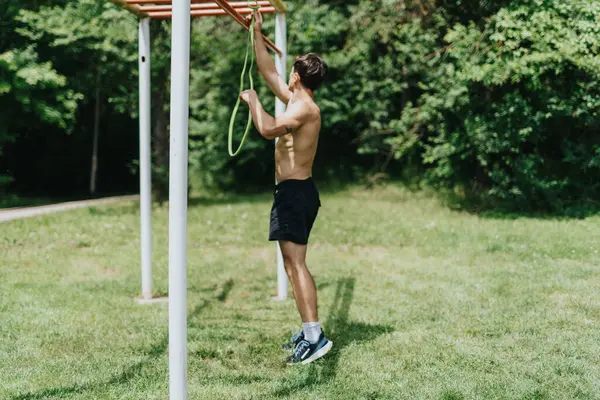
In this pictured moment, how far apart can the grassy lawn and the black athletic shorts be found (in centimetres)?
85

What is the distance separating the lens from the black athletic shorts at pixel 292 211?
4117 mm

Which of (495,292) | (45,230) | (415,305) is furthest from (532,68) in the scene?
(45,230)

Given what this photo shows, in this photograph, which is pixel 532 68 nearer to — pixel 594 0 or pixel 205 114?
pixel 594 0

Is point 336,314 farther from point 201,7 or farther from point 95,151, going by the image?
point 95,151

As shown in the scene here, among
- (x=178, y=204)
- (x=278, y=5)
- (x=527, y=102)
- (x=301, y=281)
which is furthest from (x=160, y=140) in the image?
(x=178, y=204)

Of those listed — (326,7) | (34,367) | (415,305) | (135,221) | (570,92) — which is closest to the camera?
(34,367)

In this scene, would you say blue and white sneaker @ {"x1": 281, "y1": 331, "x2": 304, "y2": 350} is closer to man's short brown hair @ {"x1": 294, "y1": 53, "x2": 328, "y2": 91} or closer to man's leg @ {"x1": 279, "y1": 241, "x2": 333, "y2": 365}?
man's leg @ {"x1": 279, "y1": 241, "x2": 333, "y2": 365}

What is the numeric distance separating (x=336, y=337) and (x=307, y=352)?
0.67 metres

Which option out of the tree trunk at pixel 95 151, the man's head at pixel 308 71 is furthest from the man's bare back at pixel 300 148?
the tree trunk at pixel 95 151

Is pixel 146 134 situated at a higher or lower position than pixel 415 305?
higher

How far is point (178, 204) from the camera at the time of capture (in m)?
2.86

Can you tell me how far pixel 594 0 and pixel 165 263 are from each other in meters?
7.53

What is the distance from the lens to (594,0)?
30.7 ft

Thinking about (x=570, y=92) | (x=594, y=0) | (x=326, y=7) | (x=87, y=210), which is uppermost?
(x=326, y=7)
